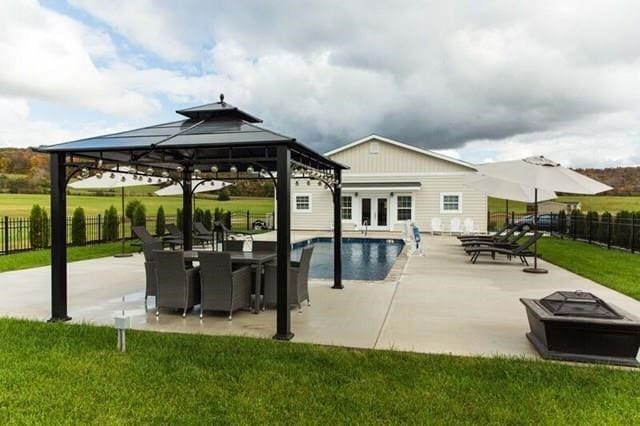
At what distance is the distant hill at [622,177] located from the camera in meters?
40.7

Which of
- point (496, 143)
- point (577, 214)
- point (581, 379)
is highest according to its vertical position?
point (496, 143)

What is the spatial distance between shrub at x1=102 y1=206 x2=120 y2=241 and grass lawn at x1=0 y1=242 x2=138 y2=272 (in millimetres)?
1505

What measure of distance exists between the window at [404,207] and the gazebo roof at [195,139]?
16.9 meters

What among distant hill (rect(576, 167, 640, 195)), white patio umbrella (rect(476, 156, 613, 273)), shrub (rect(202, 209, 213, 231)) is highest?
distant hill (rect(576, 167, 640, 195))

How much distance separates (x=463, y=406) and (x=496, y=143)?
90.5ft

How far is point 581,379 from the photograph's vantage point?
4.04 meters

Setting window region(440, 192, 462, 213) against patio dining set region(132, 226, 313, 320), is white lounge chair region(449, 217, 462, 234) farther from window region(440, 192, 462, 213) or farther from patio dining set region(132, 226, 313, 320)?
patio dining set region(132, 226, 313, 320)

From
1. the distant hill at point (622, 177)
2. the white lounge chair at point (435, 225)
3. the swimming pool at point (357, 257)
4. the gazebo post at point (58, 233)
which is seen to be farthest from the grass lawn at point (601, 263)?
the distant hill at point (622, 177)

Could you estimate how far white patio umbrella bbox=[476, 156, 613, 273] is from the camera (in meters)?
9.26

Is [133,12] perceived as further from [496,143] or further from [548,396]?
[496,143]

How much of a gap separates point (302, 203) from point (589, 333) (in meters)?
21.7

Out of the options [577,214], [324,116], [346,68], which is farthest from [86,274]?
[577,214]

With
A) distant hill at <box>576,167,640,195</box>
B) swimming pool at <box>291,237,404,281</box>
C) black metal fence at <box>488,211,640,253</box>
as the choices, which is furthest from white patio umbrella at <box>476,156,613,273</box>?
distant hill at <box>576,167,640,195</box>

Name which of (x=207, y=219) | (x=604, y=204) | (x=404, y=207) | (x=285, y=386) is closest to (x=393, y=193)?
(x=404, y=207)
